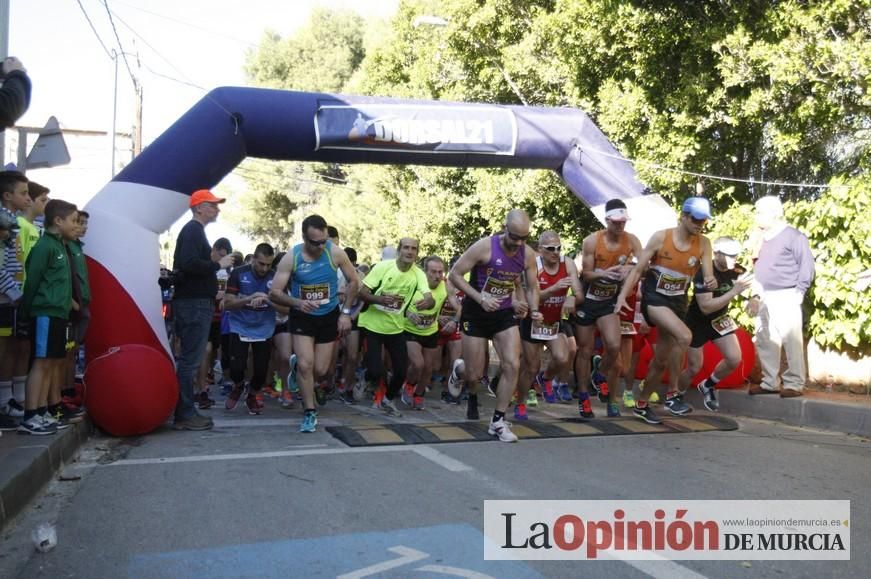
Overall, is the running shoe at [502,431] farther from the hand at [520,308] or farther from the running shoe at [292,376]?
the running shoe at [292,376]

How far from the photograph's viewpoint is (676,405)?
29.8 ft

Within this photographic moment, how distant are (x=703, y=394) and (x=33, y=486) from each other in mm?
6908

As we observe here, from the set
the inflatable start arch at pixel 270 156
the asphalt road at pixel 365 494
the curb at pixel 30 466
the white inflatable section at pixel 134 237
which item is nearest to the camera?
the asphalt road at pixel 365 494

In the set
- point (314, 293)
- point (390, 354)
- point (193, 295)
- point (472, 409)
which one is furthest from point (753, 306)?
point (193, 295)

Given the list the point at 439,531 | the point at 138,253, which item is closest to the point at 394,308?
the point at 138,253

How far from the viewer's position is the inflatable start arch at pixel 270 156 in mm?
8648

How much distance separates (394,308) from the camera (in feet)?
32.9

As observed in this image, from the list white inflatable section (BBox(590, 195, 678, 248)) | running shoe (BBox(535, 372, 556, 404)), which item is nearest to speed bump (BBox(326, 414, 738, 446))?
running shoe (BBox(535, 372, 556, 404))

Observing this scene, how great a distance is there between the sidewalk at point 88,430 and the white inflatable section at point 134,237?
1494mm

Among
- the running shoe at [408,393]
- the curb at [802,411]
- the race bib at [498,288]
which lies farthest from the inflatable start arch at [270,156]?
the curb at [802,411]

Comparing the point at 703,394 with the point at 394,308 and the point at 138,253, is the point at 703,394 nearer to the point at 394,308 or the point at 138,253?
the point at 394,308

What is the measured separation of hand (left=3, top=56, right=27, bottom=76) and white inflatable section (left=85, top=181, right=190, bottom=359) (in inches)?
192

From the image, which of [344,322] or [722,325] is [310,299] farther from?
[722,325]

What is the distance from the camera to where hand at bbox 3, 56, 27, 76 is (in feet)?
13.0
